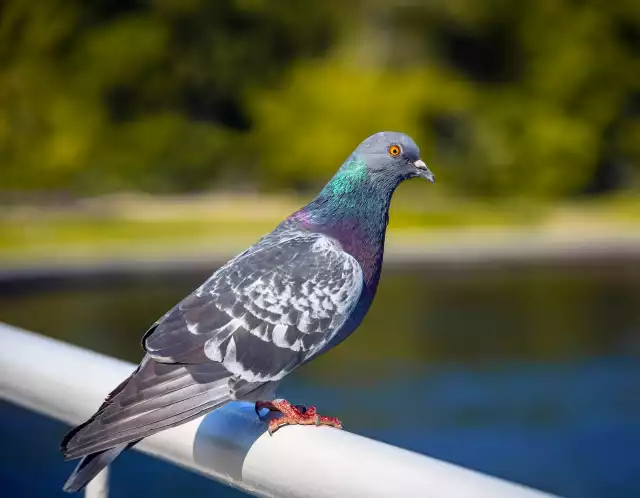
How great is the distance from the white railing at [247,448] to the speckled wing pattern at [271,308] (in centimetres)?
9

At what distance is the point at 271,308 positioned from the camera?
1.73 meters

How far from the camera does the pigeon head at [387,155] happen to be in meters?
1.91

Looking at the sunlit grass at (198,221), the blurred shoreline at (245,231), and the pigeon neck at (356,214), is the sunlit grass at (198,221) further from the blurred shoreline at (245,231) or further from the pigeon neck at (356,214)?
the pigeon neck at (356,214)

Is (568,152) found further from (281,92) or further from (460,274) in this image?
(460,274)

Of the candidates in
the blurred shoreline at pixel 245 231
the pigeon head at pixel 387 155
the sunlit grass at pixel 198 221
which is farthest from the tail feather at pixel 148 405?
the sunlit grass at pixel 198 221

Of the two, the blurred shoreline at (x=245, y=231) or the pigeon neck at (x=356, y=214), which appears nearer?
the pigeon neck at (x=356, y=214)

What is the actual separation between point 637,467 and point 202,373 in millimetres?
6674

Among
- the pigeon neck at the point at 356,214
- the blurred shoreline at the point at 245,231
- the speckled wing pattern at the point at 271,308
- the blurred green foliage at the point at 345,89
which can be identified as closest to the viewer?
the speckled wing pattern at the point at 271,308

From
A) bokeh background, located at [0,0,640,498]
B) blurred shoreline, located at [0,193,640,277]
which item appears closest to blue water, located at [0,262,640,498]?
bokeh background, located at [0,0,640,498]

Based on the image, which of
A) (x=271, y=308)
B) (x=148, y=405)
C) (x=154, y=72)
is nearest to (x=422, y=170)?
(x=271, y=308)

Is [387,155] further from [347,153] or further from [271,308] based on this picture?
[347,153]

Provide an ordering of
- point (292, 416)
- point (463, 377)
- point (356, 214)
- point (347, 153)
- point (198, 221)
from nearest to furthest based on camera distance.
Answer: point (292, 416) < point (356, 214) < point (463, 377) < point (198, 221) < point (347, 153)

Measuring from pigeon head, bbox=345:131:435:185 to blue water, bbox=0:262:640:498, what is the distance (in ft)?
11.3

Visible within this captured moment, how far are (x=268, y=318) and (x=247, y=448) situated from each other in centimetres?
38
